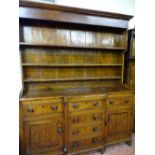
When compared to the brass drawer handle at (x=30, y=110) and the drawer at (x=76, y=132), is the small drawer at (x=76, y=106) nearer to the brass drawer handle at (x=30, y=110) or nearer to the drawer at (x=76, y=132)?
the drawer at (x=76, y=132)

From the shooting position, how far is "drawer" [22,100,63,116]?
1.66 meters

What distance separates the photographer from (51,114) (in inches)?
69.0

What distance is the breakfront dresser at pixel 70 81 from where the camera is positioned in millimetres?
1729

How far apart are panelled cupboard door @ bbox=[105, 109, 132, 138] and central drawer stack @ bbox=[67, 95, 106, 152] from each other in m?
0.12

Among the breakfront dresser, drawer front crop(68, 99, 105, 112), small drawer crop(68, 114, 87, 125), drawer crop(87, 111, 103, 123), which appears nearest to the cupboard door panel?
the breakfront dresser

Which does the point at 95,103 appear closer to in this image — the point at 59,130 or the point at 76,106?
the point at 76,106

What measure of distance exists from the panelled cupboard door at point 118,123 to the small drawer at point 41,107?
0.76m

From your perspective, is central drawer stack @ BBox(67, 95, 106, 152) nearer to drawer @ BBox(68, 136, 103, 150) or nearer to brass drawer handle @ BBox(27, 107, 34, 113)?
drawer @ BBox(68, 136, 103, 150)

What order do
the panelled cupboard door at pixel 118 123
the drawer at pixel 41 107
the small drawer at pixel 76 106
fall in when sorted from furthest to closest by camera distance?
the panelled cupboard door at pixel 118 123, the small drawer at pixel 76 106, the drawer at pixel 41 107

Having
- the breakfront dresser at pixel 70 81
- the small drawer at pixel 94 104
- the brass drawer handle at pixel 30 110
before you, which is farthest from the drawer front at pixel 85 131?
the brass drawer handle at pixel 30 110

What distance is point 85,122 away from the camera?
6.25 ft

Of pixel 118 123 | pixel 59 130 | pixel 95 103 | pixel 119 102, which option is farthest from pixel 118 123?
pixel 59 130
